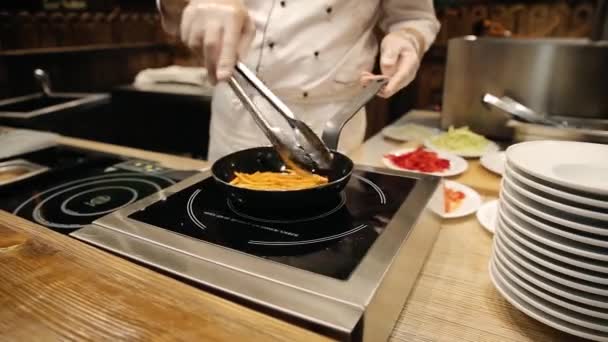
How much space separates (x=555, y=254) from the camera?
51cm

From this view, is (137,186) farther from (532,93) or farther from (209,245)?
(532,93)

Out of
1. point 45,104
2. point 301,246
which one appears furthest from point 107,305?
point 45,104

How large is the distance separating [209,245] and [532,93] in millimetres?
1256

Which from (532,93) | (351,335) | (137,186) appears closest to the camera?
(351,335)

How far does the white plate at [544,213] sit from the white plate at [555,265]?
44mm

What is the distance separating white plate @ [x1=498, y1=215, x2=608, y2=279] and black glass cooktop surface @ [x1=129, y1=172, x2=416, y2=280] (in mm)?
167

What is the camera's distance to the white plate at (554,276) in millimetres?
490

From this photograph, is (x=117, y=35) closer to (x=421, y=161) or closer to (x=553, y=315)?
(x=421, y=161)

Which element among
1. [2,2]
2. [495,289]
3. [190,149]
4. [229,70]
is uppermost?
[2,2]

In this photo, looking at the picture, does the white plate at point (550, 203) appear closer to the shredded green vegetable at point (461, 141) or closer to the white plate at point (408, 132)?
the shredded green vegetable at point (461, 141)

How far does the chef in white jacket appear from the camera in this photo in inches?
39.3

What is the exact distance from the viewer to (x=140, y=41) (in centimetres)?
368

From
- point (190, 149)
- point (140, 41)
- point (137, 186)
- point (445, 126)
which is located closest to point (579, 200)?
point (137, 186)

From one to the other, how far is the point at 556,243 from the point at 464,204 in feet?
1.39
